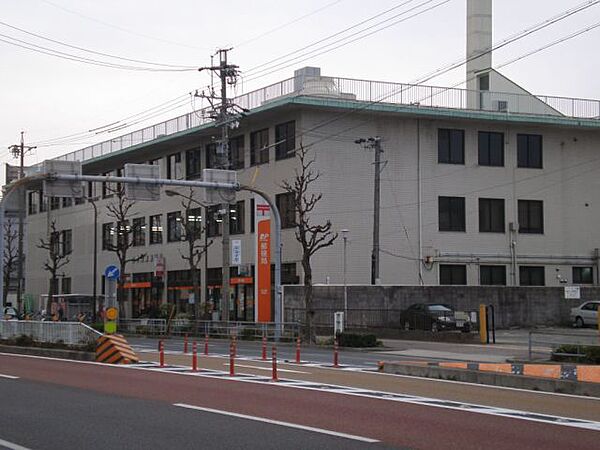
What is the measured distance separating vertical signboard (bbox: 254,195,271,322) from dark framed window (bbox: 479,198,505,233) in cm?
1536

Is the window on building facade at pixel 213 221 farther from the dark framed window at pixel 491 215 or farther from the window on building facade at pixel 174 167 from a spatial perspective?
the dark framed window at pixel 491 215

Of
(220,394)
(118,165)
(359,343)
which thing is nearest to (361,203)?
(359,343)

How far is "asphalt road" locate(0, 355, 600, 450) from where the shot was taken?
10734mm

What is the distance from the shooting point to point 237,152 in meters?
55.0

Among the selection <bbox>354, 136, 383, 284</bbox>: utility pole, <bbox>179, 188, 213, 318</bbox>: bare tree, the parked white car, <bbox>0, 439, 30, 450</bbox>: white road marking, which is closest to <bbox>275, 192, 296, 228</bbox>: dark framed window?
<bbox>354, 136, 383, 284</bbox>: utility pole

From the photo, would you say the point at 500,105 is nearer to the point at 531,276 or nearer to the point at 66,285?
the point at 531,276

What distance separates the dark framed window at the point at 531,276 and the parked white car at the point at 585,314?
7046 millimetres

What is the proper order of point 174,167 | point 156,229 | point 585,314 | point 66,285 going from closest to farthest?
1. point 585,314
2. point 174,167
3. point 156,229
4. point 66,285

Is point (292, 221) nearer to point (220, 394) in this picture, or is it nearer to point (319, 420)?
point (220, 394)

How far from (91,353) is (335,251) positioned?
25.0 metres

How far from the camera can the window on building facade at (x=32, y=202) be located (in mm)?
85500

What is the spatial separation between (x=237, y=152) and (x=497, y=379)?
38560 millimetres

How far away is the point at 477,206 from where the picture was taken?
172 ft

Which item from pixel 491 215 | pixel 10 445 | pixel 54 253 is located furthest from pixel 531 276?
pixel 10 445
